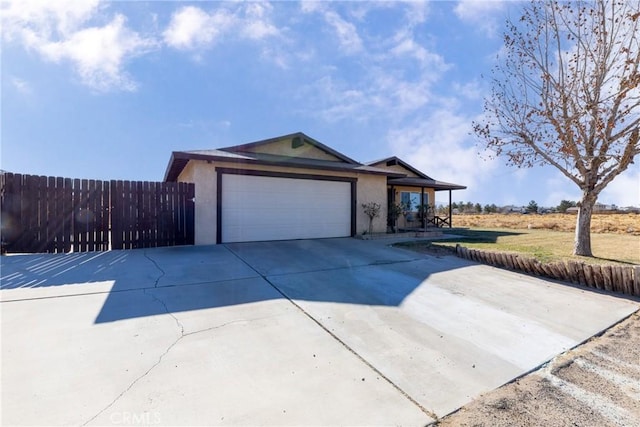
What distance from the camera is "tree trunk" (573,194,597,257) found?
7.56m

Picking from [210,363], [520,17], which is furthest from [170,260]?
[520,17]

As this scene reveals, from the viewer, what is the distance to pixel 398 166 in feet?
59.9

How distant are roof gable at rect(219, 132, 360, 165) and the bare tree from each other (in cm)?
609

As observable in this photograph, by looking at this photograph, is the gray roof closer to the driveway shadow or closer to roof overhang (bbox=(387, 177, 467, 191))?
roof overhang (bbox=(387, 177, 467, 191))

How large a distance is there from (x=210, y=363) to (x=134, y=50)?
9.77 m

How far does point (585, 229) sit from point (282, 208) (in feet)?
28.7

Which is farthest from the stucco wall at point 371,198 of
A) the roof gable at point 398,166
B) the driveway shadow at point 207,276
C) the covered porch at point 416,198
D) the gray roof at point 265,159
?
the roof gable at point 398,166

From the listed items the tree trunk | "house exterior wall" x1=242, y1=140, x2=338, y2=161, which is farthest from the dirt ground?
"house exterior wall" x1=242, y1=140, x2=338, y2=161

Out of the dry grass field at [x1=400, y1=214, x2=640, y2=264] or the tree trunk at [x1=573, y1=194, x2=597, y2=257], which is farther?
the tree trunk at [x1=573, y1=194, x2=597, y2=257]

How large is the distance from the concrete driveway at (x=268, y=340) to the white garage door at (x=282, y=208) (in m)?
3.55

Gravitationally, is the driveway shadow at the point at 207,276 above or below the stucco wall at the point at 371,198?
below

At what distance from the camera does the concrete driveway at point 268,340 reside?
2068mm

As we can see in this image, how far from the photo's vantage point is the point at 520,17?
7879 millimetres

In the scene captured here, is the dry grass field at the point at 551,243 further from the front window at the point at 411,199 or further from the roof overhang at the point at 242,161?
the roof overhang at the point at 242,161
